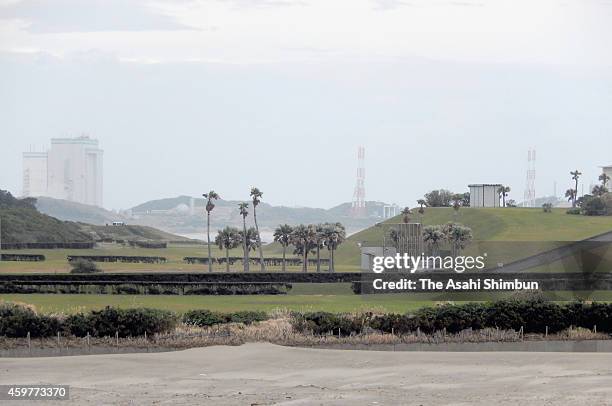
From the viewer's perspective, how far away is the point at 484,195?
17862 cm

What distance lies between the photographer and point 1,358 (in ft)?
135

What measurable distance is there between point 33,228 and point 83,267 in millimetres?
61671

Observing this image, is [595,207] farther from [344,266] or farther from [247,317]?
[247,317]

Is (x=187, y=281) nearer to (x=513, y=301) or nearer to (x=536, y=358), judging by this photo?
(x=513, y=301)

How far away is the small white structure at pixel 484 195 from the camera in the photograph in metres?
178

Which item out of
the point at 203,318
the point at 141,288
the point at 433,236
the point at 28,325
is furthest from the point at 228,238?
the point at 28,325

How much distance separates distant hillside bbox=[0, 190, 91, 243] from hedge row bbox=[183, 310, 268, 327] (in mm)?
103592

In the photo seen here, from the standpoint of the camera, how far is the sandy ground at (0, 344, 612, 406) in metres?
31.7

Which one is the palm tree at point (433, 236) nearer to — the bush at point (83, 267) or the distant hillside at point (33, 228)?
the bush at point (83, 267)

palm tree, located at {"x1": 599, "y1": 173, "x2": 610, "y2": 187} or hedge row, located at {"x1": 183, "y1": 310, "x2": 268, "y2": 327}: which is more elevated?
palm tree, located at {"x1": 599, "y1": 173, "x2": 610, "y2": 187}

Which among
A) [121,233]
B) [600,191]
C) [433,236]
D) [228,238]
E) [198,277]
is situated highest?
[600,191]

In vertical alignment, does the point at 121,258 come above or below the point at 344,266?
above

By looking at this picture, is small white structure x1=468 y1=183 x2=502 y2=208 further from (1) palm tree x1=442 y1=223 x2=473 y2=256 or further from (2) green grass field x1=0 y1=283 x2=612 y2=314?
(2) green grass field x1=0 y1=283 x2=612 y2=314

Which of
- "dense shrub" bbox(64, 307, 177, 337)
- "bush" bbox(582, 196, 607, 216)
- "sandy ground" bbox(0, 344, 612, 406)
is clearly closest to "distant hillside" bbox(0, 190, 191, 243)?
"bush" bbox(582, 196, 607, 216)
